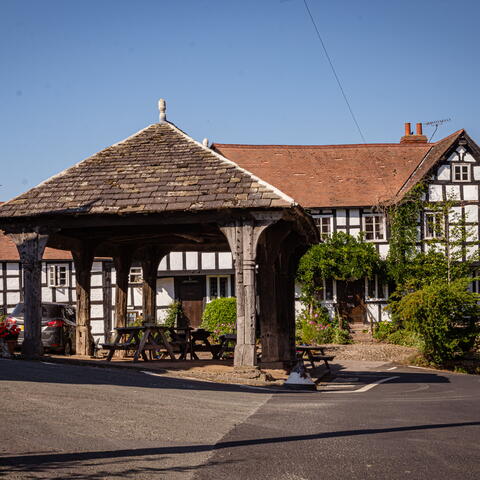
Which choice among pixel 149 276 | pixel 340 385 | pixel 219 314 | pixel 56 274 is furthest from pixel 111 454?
pixel 56 274

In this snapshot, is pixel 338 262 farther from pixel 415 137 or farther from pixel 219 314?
pixel 415 137

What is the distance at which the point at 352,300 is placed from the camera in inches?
1369

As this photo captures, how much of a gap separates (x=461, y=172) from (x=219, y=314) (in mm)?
13145

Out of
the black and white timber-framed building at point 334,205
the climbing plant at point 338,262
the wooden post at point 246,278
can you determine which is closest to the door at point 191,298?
the black and white timber-framed building at point 334,205

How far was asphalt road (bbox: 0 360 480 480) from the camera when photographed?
5.90m

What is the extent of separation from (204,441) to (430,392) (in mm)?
8020

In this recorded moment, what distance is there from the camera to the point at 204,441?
22.9ft

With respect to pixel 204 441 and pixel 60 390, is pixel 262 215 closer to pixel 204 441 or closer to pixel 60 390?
pixel 60 390

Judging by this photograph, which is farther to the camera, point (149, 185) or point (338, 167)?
point (338, 167)

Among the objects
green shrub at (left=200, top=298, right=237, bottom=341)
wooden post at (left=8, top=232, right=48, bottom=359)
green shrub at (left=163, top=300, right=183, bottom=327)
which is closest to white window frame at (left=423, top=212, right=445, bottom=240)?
green shrub at (left=200, top=298, right=237, bottom=341)

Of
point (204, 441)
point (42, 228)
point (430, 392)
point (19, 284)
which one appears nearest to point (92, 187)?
point (42, 228)

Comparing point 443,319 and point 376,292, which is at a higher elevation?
point 376,292

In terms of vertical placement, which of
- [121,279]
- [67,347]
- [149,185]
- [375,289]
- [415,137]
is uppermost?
[415,137]

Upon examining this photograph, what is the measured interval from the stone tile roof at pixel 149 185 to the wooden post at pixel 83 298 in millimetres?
2687
